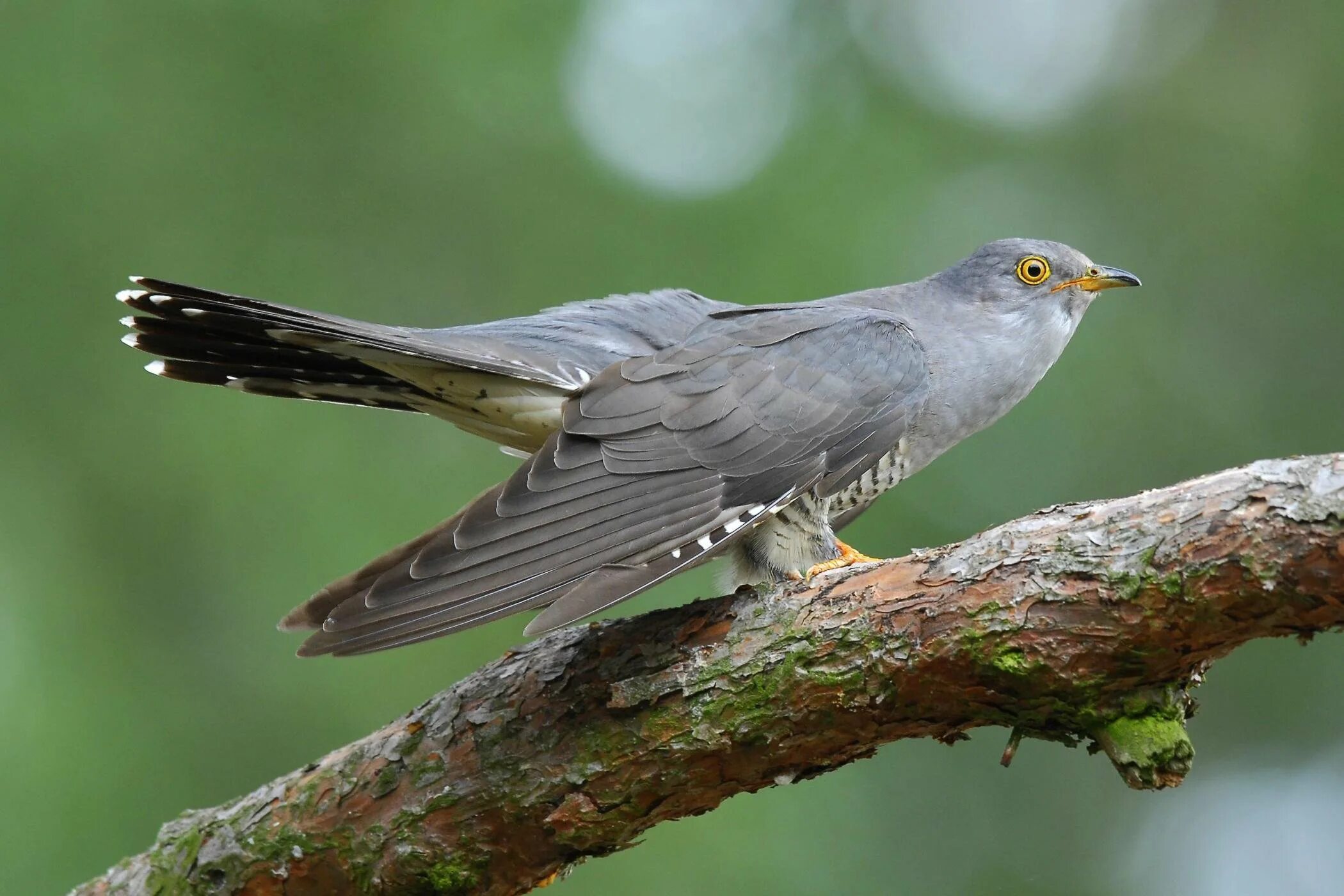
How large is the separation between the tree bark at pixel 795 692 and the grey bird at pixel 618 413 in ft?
1.08

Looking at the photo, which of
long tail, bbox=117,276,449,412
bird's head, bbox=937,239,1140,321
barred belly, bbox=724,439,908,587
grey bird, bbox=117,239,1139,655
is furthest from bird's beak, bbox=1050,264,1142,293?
long tail, bbox=117,276,449,412

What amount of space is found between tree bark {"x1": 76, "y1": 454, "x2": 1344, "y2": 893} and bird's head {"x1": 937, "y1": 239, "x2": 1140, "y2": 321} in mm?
1910

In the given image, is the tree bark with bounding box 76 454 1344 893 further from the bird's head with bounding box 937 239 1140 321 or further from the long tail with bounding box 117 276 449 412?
the bird's head with bounding box 937 239 1140 321

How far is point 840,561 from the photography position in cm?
339

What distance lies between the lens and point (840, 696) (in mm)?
2701

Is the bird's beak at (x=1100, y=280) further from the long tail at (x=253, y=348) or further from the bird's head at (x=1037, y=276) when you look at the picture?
the long tail at (x=253, y=348)

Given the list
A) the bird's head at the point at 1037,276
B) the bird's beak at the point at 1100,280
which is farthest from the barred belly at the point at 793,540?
the bird's beak at the point at 1100,280

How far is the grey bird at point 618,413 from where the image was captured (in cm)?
293

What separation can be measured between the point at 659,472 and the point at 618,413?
0.67 feet

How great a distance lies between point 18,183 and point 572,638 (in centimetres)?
484

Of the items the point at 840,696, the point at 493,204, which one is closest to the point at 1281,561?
the point at 840,696

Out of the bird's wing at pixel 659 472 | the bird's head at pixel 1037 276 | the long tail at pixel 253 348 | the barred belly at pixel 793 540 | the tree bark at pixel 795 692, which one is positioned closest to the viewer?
the tree bark at pixel 795 692

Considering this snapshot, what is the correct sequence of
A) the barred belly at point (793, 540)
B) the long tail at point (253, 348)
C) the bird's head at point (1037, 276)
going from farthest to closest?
the bird's head at point (1037, 276) < the barred belly at point (793, 540) < the long tail at point (253, 348)

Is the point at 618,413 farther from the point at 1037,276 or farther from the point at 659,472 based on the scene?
the point at 1037,276
